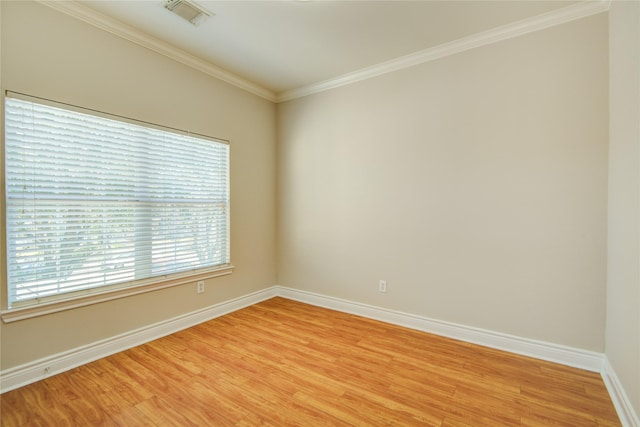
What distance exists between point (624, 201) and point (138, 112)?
12.1 feet

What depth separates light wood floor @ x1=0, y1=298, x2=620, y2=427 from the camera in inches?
65.6

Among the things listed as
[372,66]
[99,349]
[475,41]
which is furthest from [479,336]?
[99,349]

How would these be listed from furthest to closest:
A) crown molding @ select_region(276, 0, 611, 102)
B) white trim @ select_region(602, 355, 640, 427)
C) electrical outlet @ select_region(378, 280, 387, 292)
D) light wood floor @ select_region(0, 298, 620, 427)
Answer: electrical outlet @ select_region(378, 280, 387, 292) < crown molding @ select_region(276, 0, 611, 102) < light wood floor @ select_region(0, 298, 620, 427) < white trim @ select_region(602, 355, 640, 427)

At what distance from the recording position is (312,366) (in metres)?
2.21

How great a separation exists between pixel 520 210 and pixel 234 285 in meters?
3.05

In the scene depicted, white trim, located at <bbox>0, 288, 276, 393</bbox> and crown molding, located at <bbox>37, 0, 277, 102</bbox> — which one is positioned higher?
crown molding, located at <bbox>37, 0, 277, 102</bbox>

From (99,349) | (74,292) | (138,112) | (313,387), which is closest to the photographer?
(313,387)

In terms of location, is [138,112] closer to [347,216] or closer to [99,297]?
[99,297]

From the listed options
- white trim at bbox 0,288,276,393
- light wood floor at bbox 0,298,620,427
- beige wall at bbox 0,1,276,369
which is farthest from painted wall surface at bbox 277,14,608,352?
white trim at bbox 0,288,276,393

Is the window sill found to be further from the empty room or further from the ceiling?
the ceiling

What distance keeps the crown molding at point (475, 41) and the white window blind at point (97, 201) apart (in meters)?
1.73

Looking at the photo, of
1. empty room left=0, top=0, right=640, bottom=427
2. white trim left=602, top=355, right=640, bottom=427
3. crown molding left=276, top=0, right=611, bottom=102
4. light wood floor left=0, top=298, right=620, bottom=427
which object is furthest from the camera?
crown molding left=276, top=0, right=611, bottom=102

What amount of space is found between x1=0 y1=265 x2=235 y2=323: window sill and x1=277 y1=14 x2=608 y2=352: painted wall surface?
139cm

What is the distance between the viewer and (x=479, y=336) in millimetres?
2559
